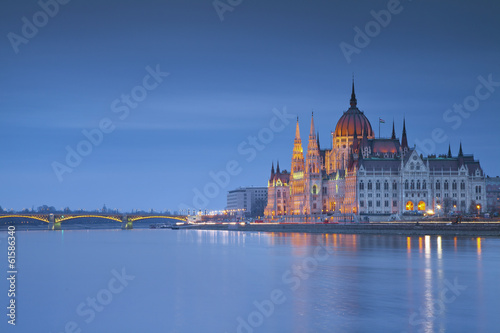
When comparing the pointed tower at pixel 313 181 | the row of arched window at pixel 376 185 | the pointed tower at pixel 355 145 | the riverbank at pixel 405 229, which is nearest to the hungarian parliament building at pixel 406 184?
the row of arched window at pixel 376 185

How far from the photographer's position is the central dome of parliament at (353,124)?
617 ft

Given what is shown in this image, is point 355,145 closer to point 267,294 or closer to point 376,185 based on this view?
point 376,185

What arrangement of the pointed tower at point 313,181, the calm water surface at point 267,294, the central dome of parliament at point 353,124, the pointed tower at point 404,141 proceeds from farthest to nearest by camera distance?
the central dome of parliament at point 353,124, the pointed tower at point 313,181, the pointed tower at point 404,141, the calm water surface at point 267,294

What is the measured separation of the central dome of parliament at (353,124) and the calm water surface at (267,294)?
119055 mm

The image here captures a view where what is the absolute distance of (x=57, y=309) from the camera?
40062mm

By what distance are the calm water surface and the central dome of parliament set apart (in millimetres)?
119055

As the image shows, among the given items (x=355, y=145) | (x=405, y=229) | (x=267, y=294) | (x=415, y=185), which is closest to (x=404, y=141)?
(x=355, y=145)

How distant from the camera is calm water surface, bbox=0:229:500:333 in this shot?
3459 cm

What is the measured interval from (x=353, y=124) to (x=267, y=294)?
148 m

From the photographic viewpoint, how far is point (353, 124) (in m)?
189

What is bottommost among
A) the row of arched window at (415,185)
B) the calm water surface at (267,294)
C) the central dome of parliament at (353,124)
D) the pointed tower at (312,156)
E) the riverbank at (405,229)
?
the calm water surface at (267,294)

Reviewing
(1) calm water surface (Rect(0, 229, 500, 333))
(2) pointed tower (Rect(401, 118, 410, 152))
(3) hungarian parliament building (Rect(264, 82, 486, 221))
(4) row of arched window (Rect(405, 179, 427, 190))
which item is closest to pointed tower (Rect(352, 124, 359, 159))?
(3) hungarian parliament building (Rect(264, 82, 486, 221))

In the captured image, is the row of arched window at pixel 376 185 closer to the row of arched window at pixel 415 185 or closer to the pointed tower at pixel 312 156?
the row of arched window at pixel 415 185

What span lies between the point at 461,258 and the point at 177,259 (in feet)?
89.3
